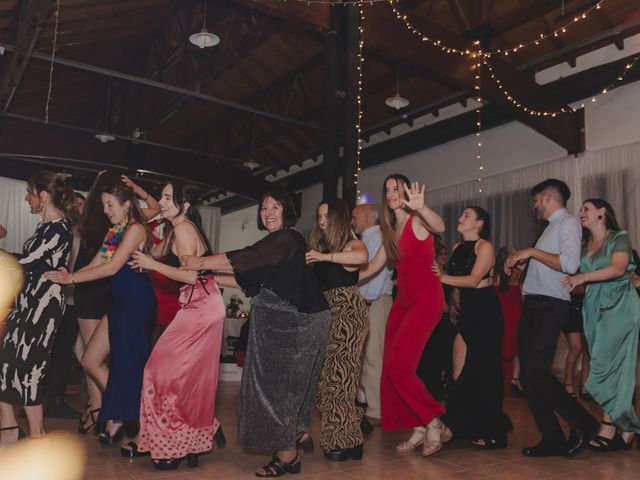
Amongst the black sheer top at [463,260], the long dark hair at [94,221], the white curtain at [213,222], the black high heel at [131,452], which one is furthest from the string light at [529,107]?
the white curtain at [213,222]

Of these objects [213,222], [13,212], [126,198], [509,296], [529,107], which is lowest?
[509,296]

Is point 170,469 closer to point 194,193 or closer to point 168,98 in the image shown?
point 194,193

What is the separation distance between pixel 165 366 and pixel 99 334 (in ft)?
2.38

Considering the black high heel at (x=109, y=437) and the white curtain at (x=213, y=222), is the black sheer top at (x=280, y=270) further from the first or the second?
the white curtain at (x=213, y=222)

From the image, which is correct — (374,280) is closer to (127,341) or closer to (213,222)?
(127,341)

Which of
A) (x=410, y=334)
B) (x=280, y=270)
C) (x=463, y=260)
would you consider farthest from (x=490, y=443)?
(x=280, y=270)

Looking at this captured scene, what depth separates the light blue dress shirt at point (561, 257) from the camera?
3211 mm

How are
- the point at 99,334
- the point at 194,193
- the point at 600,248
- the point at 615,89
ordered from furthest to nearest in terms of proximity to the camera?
the point at 615,89 → the point at 600,248 → the point at 99,334 → the point at 194,193

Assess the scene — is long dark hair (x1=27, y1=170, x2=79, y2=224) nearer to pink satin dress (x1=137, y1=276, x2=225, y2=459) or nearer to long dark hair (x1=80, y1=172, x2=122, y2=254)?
long dark hair (x1=80, y1=172, x2=122, y2=254)

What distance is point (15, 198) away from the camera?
45.8ft

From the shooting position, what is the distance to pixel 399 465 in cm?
295

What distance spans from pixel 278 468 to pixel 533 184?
258 inches

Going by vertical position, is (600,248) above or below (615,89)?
below

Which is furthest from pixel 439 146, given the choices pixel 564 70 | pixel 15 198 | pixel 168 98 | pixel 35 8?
pixel 15 198
